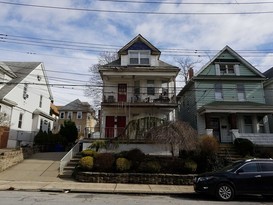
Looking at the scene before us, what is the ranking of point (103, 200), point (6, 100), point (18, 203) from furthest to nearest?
1. point (6, 100)
2. point (103, 200)
3. point (18, 203)

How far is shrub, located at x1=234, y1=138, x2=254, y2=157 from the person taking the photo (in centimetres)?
1773

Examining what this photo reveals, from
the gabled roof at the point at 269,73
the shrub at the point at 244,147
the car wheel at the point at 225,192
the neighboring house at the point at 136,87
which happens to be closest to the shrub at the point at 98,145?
the neighboring house at the point at 136,87

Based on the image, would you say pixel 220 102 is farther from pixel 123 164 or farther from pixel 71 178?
pixel 71 178

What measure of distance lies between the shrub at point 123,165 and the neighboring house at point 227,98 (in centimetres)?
1015

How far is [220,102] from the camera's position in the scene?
2331 centimetres

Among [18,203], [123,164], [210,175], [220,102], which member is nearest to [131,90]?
[220,102]

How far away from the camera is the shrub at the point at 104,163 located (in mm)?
14633

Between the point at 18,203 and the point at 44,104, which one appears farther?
the point at 44,104

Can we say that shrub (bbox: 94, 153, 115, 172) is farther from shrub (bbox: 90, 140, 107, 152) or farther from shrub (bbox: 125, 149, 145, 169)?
shrub (bbox: 90, 140, 107, 152)

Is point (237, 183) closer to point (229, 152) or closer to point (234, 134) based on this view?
point (229, 152)

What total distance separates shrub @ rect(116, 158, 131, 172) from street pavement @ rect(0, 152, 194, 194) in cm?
123

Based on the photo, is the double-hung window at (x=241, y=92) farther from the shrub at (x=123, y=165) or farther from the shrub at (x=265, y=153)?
the shrub at (x=123, y=165)

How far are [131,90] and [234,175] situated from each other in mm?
14797

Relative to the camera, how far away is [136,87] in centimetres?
2327
